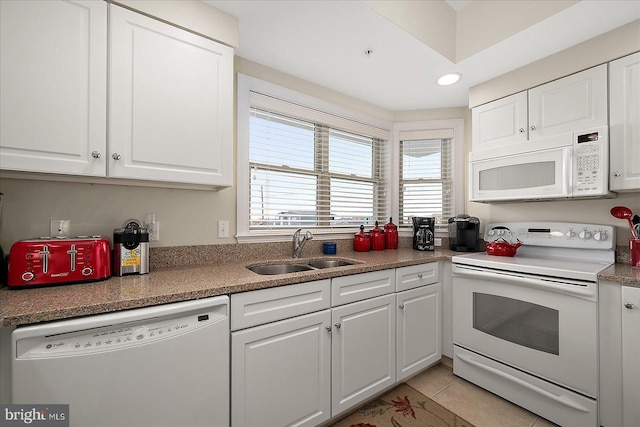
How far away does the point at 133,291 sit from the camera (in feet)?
3.72

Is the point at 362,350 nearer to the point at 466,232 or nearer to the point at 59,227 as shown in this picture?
the point at 466,232

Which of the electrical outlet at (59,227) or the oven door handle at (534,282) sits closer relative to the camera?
the electrical outlet at (59,227)

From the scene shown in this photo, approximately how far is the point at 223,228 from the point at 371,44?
158 cm

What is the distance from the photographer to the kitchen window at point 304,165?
2.05 meters

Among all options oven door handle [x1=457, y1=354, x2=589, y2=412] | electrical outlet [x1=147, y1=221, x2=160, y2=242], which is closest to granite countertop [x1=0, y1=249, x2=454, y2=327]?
electrical outlet [x1=147, y1=221, x2=160, y2=242]

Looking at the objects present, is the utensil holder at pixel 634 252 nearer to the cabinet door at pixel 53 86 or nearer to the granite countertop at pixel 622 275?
the granite countertop at pixel 622 275

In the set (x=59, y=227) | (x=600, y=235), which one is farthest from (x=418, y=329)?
(x=59, y=227)

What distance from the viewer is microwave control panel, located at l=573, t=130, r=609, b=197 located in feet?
5.59

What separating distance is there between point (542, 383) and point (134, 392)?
2.15 meters

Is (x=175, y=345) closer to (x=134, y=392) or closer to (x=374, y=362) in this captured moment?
(x=134, y=392)

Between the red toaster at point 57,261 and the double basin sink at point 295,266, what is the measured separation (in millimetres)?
779

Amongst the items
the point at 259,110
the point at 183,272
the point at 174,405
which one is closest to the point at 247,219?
the point at 183,272

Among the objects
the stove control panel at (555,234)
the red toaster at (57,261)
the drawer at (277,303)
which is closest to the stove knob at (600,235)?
the stove control panel at (555,234)

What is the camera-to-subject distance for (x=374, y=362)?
1778 mm
